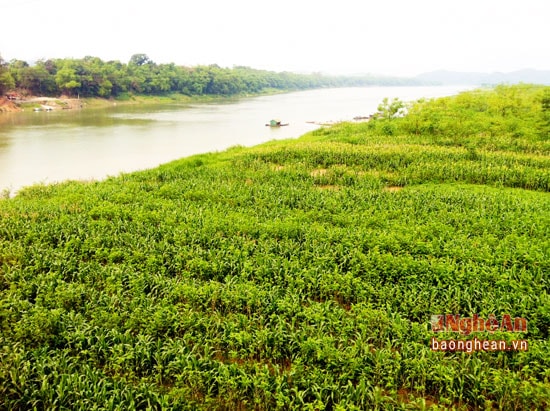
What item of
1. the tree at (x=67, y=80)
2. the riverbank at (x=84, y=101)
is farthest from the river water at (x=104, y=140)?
the tree at (x=67, y=80)

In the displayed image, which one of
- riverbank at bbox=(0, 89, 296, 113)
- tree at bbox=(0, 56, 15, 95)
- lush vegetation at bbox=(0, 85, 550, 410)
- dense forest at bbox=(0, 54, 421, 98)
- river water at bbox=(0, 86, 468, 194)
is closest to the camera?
lush vegetation at bbox=(0, 85, 550, 410)

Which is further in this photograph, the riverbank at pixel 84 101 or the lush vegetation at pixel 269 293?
the riverbank at pixel 84 101

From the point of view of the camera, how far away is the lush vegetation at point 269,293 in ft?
19.4

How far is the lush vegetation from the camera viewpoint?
593cm

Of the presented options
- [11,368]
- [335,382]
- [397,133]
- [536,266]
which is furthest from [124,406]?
[397,133]

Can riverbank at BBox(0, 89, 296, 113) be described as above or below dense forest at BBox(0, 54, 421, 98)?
below

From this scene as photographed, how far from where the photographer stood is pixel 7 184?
68.6 ft

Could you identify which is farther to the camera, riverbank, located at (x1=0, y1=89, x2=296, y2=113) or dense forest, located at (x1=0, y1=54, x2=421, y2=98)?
dense forest, located at (x1=0, y1=54, x2=421, y2=98)

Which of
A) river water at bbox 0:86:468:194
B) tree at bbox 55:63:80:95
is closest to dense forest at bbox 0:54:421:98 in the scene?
tree at bbox 55:63:80:95

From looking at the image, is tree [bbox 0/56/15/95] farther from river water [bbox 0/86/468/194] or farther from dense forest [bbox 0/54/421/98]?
river water [bbox 0/86/468/194]

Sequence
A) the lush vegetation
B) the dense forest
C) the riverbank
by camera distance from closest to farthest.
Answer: the lush vegetation, the riverbank, the dense forest

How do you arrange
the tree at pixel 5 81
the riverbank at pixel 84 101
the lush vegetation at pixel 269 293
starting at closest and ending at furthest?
the lush vegetation at pixel 269 293, the tree at pixel 5 81, the riverbank at pixel 84 101

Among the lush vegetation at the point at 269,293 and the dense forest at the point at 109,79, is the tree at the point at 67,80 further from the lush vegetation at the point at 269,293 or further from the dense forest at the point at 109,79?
the lush vegetation at the point at 269,293

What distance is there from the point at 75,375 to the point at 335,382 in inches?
155
